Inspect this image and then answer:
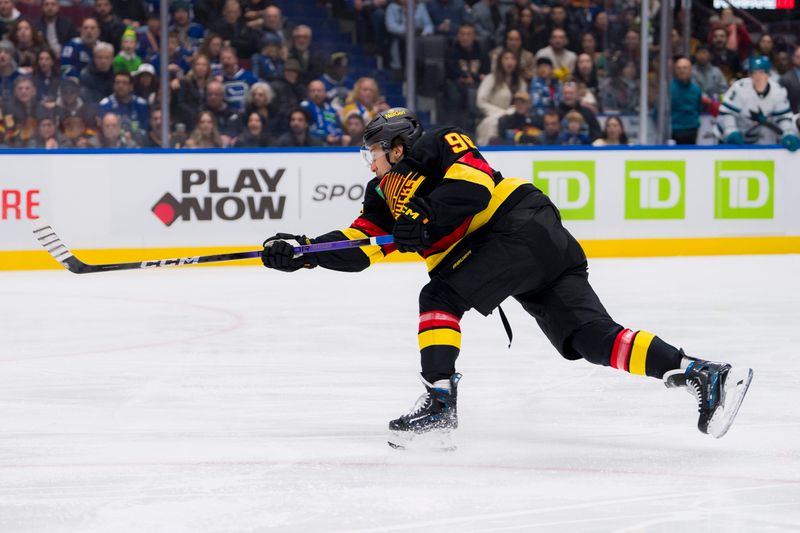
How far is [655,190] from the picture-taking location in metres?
9.27

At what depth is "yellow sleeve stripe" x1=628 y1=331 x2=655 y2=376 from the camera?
3.43 meters

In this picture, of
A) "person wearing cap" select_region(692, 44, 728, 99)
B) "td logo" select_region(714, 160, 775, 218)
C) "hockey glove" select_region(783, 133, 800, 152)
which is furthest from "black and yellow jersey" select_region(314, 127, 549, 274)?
"person wearing cap" select_region(692, 44, 728, 99)

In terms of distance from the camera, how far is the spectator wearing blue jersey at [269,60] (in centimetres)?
884

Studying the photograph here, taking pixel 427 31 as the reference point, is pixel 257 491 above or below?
below

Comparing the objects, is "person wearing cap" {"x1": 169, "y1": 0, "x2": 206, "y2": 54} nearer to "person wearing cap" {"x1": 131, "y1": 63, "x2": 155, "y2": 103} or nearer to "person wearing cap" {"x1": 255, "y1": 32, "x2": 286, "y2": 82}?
"person wearing cap" {"x1": 131, "y1": 63, "x2": 155, "y2": 103}

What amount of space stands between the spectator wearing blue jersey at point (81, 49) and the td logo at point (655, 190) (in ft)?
11.5

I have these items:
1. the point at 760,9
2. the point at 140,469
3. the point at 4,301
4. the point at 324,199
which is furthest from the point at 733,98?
the point at 140,469

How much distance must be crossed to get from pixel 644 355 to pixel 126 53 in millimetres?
5791

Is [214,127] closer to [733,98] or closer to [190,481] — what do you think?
[733,98]

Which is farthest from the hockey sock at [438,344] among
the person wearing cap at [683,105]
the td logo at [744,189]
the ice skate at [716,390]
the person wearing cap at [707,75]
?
the person wearing cap at [707,75]

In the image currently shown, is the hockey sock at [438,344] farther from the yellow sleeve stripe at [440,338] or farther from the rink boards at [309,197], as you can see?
Result: the rink boards at [309,197]

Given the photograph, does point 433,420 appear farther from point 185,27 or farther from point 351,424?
point 185,27

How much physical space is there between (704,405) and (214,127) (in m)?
5.78

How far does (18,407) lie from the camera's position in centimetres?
411
